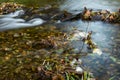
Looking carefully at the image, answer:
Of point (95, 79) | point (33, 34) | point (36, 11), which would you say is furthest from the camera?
point (36, 11)

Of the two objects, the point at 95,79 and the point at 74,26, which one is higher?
the point at 74,26

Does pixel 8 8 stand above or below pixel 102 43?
above

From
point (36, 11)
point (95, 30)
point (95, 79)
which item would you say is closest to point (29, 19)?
point (36, 11)

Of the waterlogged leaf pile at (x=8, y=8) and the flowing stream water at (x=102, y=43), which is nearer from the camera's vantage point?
the flowing stream water at (x=102, y=43)

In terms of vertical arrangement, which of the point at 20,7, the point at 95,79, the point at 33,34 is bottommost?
the point at 95,79

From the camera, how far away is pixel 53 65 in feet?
21.0

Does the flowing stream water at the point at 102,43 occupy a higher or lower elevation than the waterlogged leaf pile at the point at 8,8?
lower

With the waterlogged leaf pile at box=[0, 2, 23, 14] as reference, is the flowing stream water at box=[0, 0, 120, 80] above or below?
below

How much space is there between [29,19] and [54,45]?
156 inches

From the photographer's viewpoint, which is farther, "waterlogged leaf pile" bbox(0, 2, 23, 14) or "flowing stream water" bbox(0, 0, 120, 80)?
"waterlogged leaf pile" bbox(0, 2, 23, 14)

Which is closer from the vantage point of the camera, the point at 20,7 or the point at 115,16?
the point at 115,16

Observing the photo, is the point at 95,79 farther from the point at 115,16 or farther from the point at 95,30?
the point at 115,16

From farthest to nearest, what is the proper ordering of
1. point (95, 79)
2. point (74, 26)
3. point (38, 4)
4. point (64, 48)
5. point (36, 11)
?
point (38, 4) → point (36, 11) → point (74, 26) → point (64, 48) → point (95, 79)

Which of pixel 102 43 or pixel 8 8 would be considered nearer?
pixel 102 43
